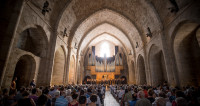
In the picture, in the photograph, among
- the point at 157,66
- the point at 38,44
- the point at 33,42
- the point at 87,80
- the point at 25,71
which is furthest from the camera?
the point at 87,80

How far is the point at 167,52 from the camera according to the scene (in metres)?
8.41

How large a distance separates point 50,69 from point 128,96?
678cm

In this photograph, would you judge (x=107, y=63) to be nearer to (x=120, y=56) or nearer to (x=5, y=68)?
(x=120, y=56)

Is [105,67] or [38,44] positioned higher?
[38,44]

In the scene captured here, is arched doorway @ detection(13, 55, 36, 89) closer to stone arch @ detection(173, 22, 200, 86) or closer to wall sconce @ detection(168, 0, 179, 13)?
wall sconce @ detection(168, 0, 179, 13)

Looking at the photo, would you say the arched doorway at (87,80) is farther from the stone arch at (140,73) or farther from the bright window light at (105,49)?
the stone arch at (140,73)

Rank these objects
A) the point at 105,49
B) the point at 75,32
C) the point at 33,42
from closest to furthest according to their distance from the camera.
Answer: the point at 33,42, the point at 75,32, the point at 105,49

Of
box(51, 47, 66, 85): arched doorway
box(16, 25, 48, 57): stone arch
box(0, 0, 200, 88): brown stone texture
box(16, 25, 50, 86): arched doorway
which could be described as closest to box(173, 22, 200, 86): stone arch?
box(0, 0, 200, 88): brown stone texture

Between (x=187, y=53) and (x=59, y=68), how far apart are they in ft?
38.8

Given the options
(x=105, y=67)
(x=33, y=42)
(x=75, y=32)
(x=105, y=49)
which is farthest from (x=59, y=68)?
(x=105, y=49)

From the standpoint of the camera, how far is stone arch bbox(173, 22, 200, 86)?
7526mm

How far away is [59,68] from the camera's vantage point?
Answer: 11312 mm

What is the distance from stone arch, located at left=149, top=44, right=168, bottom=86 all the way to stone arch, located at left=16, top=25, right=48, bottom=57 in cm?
1078

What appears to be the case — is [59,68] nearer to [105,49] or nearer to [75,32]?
[75,32]
